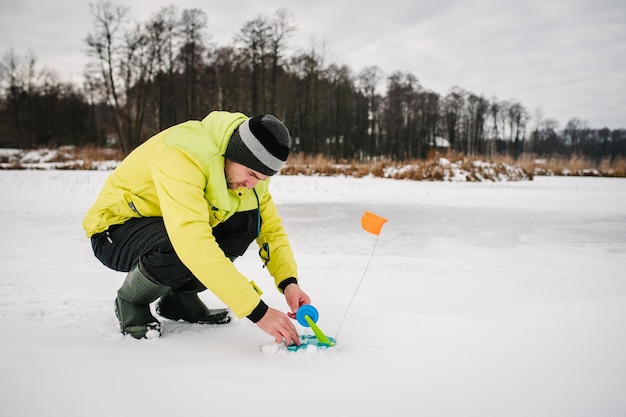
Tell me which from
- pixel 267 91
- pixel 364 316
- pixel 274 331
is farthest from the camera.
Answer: pixel 267 91

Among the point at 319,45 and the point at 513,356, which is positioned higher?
the point at 319,45

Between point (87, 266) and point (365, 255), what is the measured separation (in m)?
2.05

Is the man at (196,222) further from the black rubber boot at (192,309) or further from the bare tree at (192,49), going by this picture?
the bare tree at (192,49)

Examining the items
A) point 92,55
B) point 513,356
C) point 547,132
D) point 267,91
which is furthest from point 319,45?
point 547,132

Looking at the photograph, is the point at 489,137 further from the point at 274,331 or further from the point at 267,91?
the point at 274,331

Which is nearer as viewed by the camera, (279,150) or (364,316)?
(279,150)

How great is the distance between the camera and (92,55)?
22922 mm

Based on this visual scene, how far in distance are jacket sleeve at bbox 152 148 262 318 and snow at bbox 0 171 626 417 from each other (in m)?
0.26

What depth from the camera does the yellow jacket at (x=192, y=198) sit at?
1265 millimetres

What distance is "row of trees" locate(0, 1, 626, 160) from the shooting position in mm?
23500

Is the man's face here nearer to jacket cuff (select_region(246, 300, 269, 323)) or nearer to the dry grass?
jacket cuff (select_region(246, 300, 269, 323))

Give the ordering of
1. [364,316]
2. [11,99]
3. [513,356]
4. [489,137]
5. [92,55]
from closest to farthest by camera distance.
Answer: [513,356]
[364,316]
[92,55]
[11,99]
[489,137]

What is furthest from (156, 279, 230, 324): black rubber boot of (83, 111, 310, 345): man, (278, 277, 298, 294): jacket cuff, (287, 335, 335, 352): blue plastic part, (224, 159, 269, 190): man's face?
(224, 159, 269, 190): man's face

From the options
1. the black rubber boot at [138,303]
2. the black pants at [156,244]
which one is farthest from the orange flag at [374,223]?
the black rubber boot at [138,303]
